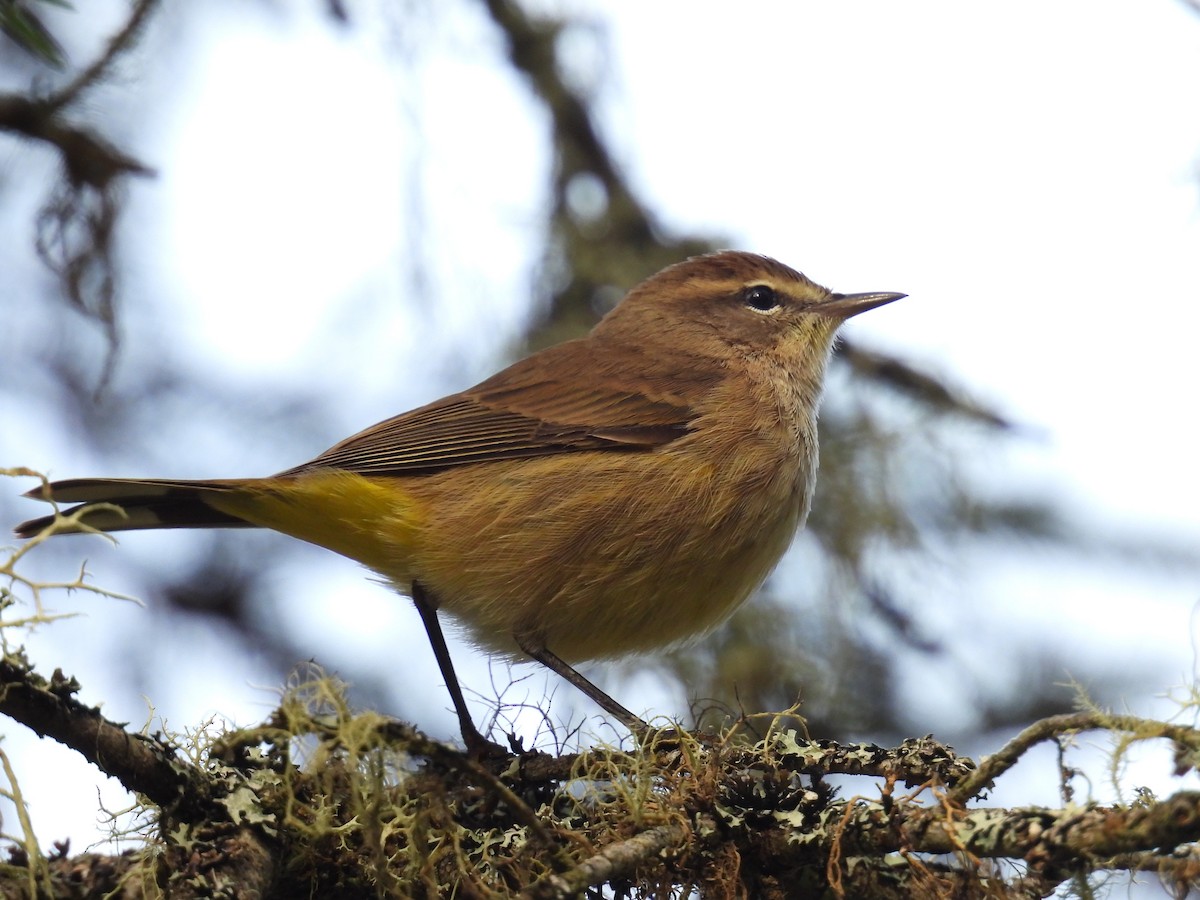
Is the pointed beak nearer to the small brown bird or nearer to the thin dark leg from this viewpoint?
the small brown bird

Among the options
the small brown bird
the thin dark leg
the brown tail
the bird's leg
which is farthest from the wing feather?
the thin dark leg

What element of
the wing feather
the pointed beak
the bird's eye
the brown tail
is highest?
the bird's eye

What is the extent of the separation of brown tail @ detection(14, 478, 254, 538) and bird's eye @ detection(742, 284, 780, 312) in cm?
282

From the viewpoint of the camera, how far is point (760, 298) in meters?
6.35

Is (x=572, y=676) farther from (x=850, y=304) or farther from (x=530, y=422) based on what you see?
(x=850, y=304)

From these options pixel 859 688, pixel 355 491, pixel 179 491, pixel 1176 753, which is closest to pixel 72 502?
pixel 179 491

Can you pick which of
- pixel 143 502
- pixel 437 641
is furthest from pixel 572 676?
pixel 143 502

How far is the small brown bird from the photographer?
15.4 feet

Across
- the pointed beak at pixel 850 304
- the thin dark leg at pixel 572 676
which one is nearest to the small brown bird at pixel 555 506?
the thin dark leg at pixel 572 676

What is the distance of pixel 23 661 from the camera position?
2521mm

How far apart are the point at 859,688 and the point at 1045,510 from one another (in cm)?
137

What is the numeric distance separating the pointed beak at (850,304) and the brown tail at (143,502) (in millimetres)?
2948

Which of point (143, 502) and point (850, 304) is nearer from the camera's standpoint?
point (143, 502)

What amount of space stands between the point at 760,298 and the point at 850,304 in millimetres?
544
